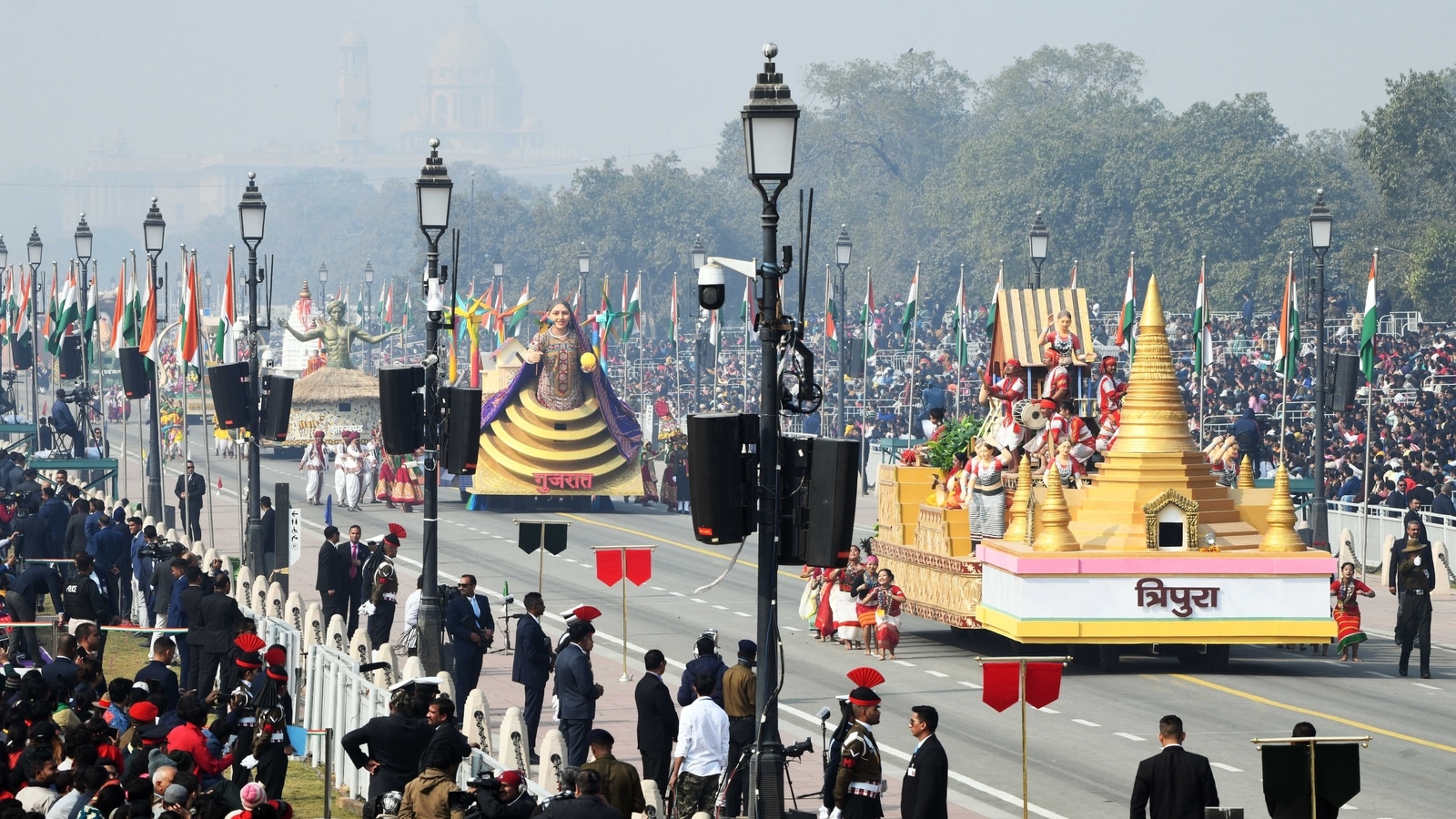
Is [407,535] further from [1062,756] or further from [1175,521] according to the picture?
[1062,756]

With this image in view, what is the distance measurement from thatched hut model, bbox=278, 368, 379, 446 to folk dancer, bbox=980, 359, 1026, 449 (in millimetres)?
31770

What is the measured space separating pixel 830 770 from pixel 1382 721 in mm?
9962

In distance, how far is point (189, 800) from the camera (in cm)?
1390

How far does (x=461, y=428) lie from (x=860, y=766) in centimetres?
755

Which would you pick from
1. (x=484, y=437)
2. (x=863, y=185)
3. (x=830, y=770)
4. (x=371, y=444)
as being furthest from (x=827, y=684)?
(x=863, y=185)

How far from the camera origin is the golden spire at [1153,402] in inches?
1118

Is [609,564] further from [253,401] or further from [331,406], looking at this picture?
→ [331,406]

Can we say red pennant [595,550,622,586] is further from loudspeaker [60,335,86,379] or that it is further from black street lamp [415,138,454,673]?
loudspeaker [60,335,86,379]

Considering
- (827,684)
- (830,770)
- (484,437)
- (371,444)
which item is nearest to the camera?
(830,770)

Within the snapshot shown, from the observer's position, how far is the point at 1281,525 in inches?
1104

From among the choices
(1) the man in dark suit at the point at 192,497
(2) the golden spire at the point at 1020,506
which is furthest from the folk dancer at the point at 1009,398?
(1) the man in dark suit at the point at 192,497

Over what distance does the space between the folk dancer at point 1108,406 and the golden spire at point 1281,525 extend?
A: 236 centimetres

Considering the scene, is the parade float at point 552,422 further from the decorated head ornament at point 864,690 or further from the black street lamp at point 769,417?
the black street lamp at point 769,417

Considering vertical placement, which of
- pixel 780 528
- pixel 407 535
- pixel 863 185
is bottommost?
pixel 407 535
